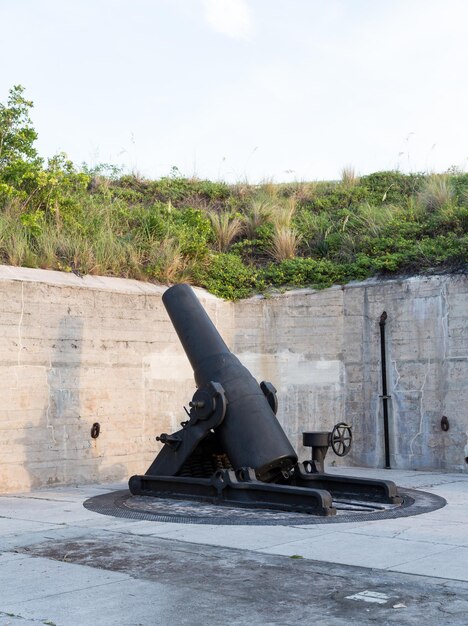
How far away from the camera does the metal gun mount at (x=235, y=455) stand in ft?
26.3

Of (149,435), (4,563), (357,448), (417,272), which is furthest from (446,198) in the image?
(4,563)

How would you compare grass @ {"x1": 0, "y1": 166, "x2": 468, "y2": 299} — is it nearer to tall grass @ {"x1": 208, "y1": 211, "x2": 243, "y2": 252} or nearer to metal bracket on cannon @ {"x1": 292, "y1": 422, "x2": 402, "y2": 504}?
tall grass @ {"x1": 208, "y1": 211, "x2": 243, "y2": 252}

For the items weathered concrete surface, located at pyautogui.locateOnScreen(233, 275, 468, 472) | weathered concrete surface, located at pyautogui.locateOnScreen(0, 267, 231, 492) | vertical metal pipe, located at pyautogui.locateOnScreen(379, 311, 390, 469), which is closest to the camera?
weathered concrete surface, located at pyautogui.locateOnScreen(0, 267, 231, 492)

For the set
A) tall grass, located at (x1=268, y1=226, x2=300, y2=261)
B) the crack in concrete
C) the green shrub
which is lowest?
the crack in concrete

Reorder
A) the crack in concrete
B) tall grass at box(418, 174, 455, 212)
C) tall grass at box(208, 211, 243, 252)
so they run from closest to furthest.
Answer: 1. the crack in concrete
2. tall grass at box(418, 174, 455, 212)
3. tall grass at box(208, 211, 243, 252)

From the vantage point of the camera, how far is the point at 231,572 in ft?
17.0

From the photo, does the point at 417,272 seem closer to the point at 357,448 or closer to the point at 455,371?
the point at 455,371

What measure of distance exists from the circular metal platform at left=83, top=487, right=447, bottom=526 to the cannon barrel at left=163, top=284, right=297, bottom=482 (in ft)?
1.91

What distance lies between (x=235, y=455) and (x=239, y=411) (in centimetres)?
45

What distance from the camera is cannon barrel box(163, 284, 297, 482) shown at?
26.9 ft

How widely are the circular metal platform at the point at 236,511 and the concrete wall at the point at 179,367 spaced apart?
1780 millimetres

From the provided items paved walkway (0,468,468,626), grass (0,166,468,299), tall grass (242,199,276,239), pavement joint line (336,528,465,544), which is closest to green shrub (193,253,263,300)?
grass (0,166,468,299)

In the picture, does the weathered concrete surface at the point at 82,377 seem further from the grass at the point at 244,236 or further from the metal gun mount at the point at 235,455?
the metal gun mount at the point at 235,455

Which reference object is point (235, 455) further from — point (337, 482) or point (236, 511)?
point (337, 482)
